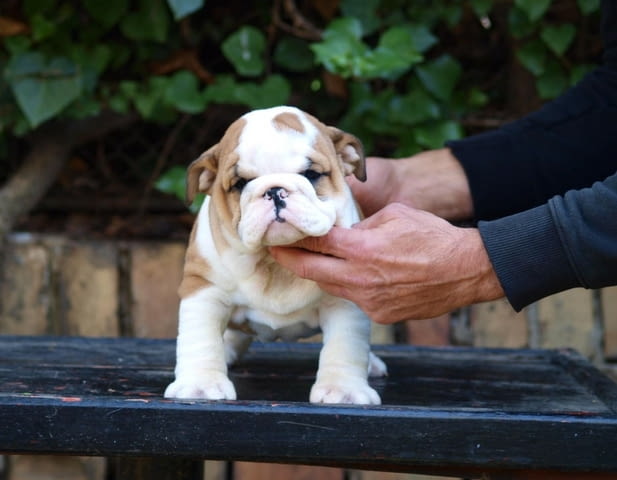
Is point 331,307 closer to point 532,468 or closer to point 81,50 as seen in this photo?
point 532,468

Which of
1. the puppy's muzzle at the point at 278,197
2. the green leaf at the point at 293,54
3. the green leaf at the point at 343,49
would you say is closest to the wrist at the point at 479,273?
the puppy's muzzle at the point at 278,197

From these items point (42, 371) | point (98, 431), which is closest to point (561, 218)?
point (98, 431)

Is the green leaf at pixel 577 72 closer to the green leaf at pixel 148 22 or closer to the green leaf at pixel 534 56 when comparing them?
the green leaf at pixel 534 56

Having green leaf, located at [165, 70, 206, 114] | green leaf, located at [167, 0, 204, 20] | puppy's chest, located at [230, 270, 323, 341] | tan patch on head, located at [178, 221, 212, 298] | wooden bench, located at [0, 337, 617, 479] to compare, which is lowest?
wooden bench, located at [0, 337, 617, 479]

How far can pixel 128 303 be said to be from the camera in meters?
2.63

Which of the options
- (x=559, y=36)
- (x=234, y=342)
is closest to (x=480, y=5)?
(x=559, y=36)

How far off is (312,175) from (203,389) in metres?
0.37

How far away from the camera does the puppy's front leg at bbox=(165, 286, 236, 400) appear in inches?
54.9

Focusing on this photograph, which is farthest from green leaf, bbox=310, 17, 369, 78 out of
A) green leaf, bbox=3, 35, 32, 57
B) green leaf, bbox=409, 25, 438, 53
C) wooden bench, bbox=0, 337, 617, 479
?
wooden bench, bbox=0, 337, 617, 479

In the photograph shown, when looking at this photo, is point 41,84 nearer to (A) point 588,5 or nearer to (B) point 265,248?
(B) point 265,248

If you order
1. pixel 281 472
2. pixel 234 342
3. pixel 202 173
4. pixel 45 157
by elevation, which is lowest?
pixel 281 472

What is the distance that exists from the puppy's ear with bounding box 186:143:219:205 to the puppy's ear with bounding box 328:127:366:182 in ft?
0.67

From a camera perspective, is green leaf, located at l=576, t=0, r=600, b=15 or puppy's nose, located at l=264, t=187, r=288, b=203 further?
green leaf, located at l=576, t=0, r=600, b=15

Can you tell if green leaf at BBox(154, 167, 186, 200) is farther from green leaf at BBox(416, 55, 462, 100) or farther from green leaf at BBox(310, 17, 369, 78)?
green leaf at BBox(416, 55, 462, 100)
